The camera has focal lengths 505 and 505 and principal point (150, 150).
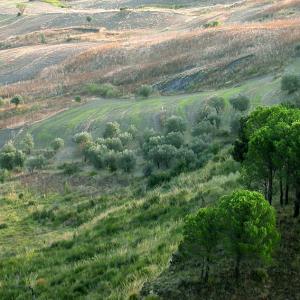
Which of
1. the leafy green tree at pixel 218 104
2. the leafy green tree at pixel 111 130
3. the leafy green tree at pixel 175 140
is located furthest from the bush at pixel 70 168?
the leafy green tree at pixel 218 104

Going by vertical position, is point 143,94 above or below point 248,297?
below

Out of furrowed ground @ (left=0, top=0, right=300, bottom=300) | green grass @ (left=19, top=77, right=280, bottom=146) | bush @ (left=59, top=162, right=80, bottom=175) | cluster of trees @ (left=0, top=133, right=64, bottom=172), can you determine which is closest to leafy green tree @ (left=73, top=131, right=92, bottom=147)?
furrowed ground @ (left=0, top=0, right=300, bottom=300)

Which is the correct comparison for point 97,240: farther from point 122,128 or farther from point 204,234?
point 122,128

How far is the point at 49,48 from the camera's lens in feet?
317

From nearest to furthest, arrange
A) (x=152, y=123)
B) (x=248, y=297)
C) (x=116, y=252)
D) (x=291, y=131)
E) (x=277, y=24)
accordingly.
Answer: (x=248, y=297), (x=291, y=131), (x=116, y=252), (x=152, y=123), (x=277, y=24)

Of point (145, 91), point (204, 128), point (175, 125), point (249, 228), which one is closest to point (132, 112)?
point (145, 91)

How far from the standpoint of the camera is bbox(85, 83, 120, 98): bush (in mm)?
63438

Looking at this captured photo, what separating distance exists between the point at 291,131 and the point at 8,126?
48.3 meters

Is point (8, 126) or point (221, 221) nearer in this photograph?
point (221, 221)

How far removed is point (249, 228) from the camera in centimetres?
1250

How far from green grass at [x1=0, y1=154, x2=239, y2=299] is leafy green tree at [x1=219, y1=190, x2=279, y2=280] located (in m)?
3.22

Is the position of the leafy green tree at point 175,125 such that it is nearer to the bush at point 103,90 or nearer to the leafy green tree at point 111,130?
the leafy green tree at point 111,130

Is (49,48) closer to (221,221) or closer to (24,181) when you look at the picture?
(24,181)

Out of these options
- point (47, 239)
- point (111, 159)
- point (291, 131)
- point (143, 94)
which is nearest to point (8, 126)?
point (143, 94)
